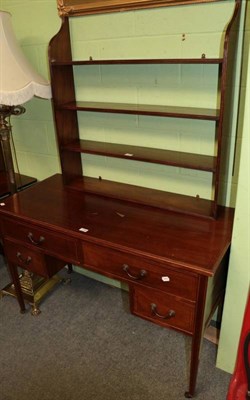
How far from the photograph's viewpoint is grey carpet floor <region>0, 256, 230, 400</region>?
1581 mm

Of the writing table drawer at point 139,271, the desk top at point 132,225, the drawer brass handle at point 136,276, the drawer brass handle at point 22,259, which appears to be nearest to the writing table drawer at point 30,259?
the drawer brass handle at point 22,259

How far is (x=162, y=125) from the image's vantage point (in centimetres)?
163

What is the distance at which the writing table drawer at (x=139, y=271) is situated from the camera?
1.26m

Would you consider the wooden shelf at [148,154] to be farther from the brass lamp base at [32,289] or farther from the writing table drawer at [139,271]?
the brass lamp base at [32,289]

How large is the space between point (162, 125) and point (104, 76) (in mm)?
422

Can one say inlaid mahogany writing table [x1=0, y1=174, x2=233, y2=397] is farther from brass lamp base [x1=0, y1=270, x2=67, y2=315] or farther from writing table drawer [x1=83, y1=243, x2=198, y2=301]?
brass lamp base [x1=0, y1=270, x2=67, y2=315]

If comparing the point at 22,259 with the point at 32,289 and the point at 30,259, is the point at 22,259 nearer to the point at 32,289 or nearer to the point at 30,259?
the point at 30,259

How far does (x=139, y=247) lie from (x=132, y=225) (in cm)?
18

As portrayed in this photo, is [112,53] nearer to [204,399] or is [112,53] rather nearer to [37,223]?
[37,223]

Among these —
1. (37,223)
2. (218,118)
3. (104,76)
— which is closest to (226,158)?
(218,118)

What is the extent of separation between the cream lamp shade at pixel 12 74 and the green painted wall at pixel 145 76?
0.85ft

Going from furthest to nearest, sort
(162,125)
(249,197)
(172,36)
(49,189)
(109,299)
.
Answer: (109,299)
(49,189)
(162,125)
(172,36)
(249,197)

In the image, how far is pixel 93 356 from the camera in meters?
1.76

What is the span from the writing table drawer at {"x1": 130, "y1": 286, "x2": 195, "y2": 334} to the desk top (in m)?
0.20
